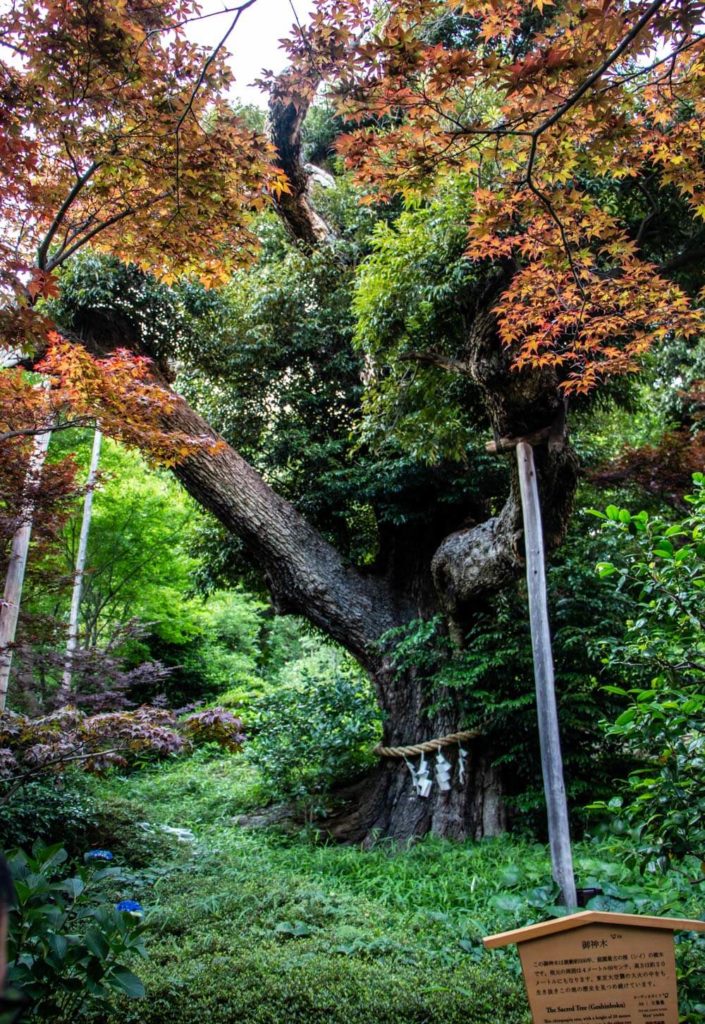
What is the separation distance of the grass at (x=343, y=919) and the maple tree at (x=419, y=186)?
3.05ft

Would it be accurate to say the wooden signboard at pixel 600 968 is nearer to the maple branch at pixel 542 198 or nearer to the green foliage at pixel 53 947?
the green foliage at pixel 53 947

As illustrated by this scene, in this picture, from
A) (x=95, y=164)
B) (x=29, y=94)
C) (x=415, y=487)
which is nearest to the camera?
(x=29, y=94)

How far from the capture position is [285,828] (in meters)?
6.31

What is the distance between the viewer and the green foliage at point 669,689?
2197 mm

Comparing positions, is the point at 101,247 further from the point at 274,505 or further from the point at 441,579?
the point at 441,579

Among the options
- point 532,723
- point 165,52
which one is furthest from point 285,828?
point 165,52

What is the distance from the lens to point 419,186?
2715mm

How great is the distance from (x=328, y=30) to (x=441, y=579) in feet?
14.3

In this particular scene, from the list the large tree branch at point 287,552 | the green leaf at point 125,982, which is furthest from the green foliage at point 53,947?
the large tree branch at point 287,552

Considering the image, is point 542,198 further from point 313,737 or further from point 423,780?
point 313,737

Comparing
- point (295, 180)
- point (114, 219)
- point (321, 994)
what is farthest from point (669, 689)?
point (295, 180)

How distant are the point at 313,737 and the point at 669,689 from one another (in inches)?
186

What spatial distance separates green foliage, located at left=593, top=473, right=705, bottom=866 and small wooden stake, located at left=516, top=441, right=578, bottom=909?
1508 mm

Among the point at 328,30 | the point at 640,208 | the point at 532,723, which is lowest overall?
the point at 532,723
